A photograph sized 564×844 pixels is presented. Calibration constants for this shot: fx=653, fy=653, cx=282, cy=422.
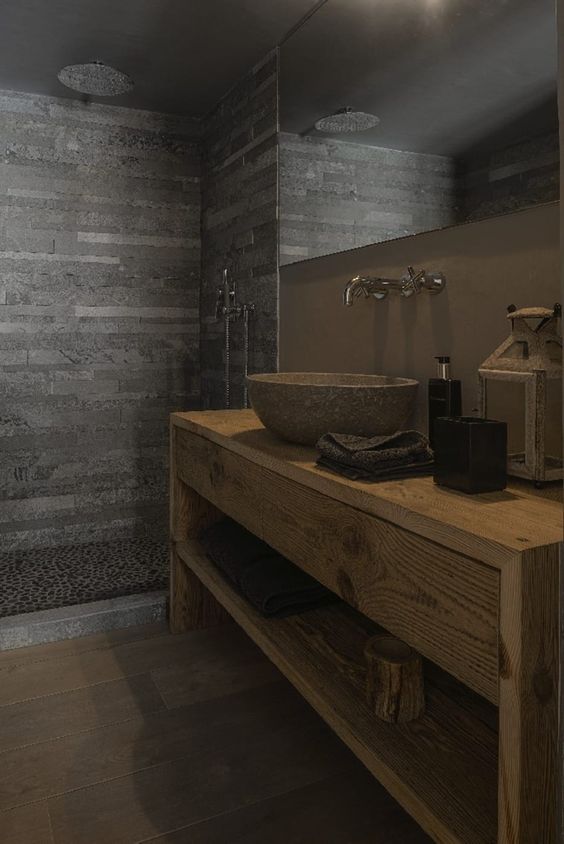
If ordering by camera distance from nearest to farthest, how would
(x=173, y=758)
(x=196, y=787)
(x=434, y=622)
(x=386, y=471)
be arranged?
(x=434, y=622) → (x=386, y=471) → (x=196, y=787) → (x=173, y=758)

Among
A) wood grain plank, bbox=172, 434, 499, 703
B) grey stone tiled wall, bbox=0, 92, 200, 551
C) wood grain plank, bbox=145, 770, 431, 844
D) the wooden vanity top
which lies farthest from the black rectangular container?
grey stone tiled wall, bbox=0, 92, 200, 551

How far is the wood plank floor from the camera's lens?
1429mm

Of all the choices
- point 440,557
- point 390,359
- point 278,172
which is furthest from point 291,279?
point 440,557

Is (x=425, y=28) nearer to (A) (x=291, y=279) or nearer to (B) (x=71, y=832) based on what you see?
(A) (x=291, y=279)

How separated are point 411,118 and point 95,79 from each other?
1.56m

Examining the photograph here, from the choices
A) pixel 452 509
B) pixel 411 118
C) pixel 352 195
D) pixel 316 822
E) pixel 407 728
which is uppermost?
pixel 411 118

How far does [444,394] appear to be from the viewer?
1.56 meters

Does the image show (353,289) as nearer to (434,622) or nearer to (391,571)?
(391,571)

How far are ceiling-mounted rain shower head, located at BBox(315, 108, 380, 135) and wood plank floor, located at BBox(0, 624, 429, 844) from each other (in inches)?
68.4

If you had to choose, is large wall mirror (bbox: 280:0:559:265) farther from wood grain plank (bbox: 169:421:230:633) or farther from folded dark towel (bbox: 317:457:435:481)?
wood grain plank (bbox: 169:421:230:633)

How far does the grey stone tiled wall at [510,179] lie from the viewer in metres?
1.41

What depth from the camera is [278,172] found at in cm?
256

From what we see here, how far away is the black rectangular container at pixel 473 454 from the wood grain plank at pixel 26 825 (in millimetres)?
1149

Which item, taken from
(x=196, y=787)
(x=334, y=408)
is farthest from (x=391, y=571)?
(x=196, y=787)
